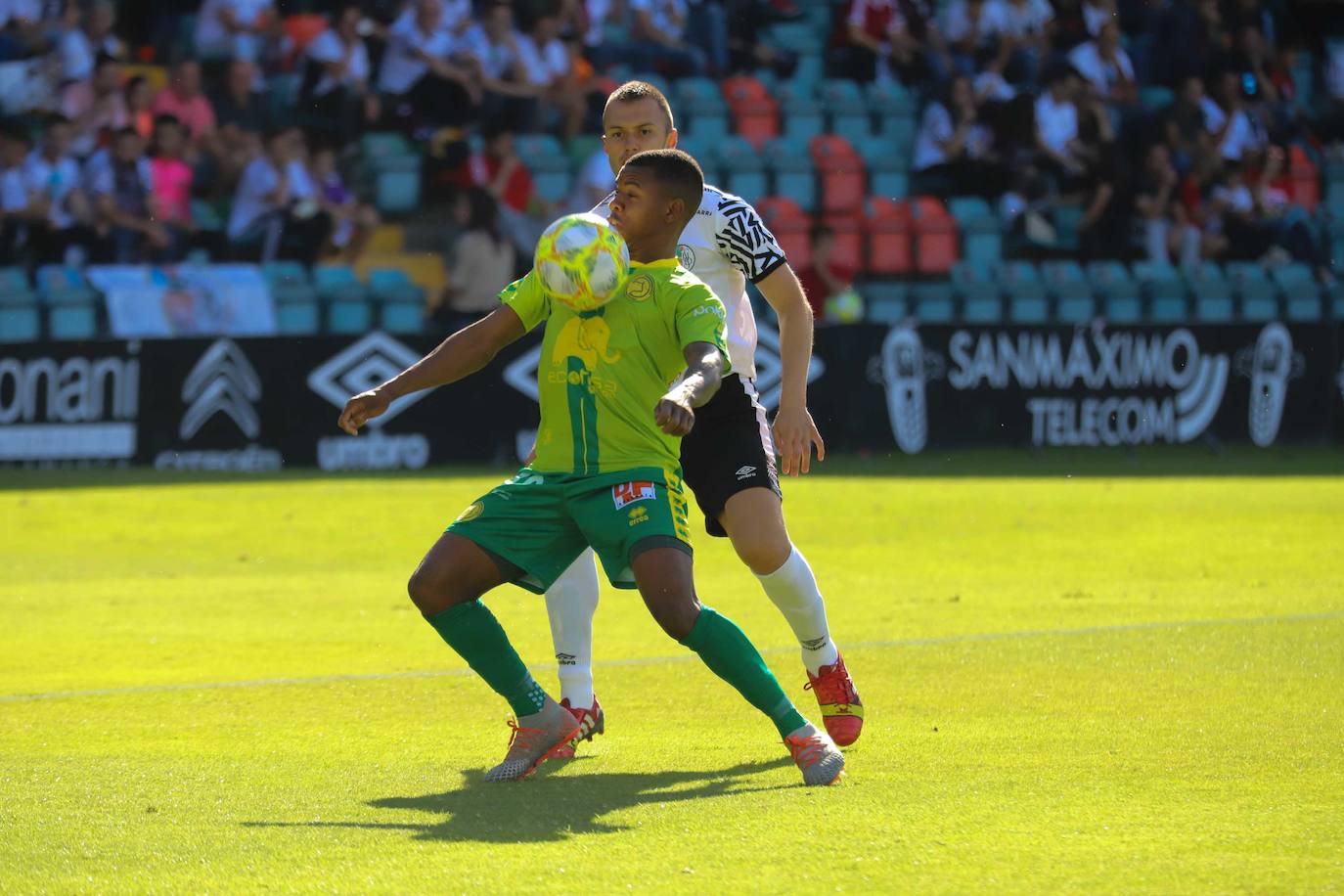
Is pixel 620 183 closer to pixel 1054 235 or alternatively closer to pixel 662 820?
pixel 662 820

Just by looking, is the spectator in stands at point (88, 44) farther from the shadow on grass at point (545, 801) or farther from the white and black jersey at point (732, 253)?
the shadow on grass at point (545, 801)

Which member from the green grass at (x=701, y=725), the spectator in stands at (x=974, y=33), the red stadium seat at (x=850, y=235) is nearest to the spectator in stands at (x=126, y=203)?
the green grass at (x=701, y=725)

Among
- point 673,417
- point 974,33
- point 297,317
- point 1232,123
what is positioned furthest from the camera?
point 1232,123

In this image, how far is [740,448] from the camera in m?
6.25

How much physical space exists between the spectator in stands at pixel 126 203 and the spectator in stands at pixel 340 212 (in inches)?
65.2

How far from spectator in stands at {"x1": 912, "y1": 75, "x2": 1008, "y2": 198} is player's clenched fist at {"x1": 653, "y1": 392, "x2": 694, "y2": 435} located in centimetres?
1804

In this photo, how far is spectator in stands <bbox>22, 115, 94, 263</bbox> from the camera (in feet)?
60.3

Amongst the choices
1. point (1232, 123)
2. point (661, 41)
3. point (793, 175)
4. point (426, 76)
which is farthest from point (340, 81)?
point (1232, 123)

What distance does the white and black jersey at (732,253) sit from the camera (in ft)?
21.1

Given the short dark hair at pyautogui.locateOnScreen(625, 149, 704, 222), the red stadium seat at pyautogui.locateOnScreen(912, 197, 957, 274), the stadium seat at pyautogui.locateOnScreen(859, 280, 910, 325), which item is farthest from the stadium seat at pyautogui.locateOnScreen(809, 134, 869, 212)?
the short dark hair at pyautogui.locateOnScreen(625, 149, 704, 222)

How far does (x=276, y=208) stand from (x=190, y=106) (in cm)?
142

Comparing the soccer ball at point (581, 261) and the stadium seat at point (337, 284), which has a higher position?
the soccer ball at point (581, 261)

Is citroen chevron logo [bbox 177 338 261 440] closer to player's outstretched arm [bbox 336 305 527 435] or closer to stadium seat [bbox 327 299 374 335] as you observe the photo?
stadium seat [bbox 327 299 374 335]

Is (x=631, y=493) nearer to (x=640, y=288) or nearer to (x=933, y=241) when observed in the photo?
(x=640, y=288)
